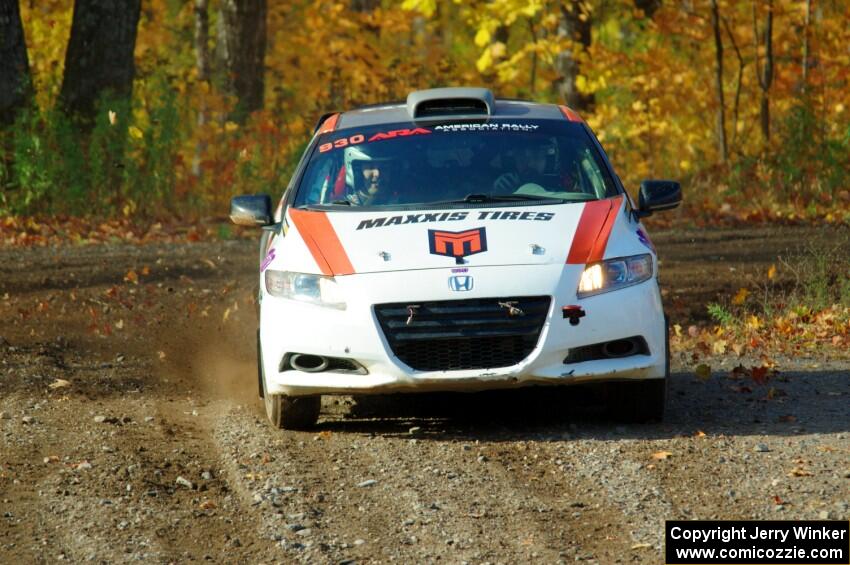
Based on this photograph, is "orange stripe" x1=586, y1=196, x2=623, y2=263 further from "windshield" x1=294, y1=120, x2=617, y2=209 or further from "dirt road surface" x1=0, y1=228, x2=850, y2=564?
"dirt road surface" x1=0, y1=228, x2=850, y2=564

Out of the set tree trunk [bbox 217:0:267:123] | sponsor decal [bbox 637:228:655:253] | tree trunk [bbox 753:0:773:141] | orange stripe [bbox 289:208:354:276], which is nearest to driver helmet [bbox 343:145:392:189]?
orange stripe [bbox 289:208:354:276]

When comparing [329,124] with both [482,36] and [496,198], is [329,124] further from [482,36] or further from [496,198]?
[482,36]

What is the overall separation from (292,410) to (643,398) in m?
1.86

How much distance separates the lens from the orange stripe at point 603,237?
7.55 m

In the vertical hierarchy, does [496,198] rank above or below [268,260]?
above

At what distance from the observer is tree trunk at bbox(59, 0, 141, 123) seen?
1936cm

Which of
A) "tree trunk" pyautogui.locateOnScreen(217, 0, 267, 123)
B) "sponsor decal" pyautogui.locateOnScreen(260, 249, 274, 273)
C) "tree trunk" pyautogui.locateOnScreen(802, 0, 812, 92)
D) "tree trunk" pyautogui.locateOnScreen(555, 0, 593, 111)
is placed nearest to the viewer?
"sponsor decal" pyautogui.locateOnScreen(260, 249, 274, 273)

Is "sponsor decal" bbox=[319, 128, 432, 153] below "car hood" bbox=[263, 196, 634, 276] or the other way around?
the other way around

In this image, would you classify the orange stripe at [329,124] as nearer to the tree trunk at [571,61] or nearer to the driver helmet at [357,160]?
the driver helmet at [357,160]

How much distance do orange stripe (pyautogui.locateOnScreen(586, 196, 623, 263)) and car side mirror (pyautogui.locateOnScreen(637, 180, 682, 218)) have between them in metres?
0.39

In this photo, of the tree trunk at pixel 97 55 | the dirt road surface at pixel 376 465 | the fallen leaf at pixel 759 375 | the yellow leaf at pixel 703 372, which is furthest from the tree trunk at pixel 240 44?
the fallen leaf at pixel 759 375

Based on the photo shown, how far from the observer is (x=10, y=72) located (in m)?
18.1

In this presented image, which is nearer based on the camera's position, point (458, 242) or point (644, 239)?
point (458, 242)

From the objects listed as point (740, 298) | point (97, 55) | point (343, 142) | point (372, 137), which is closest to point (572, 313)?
point (372, 137)
